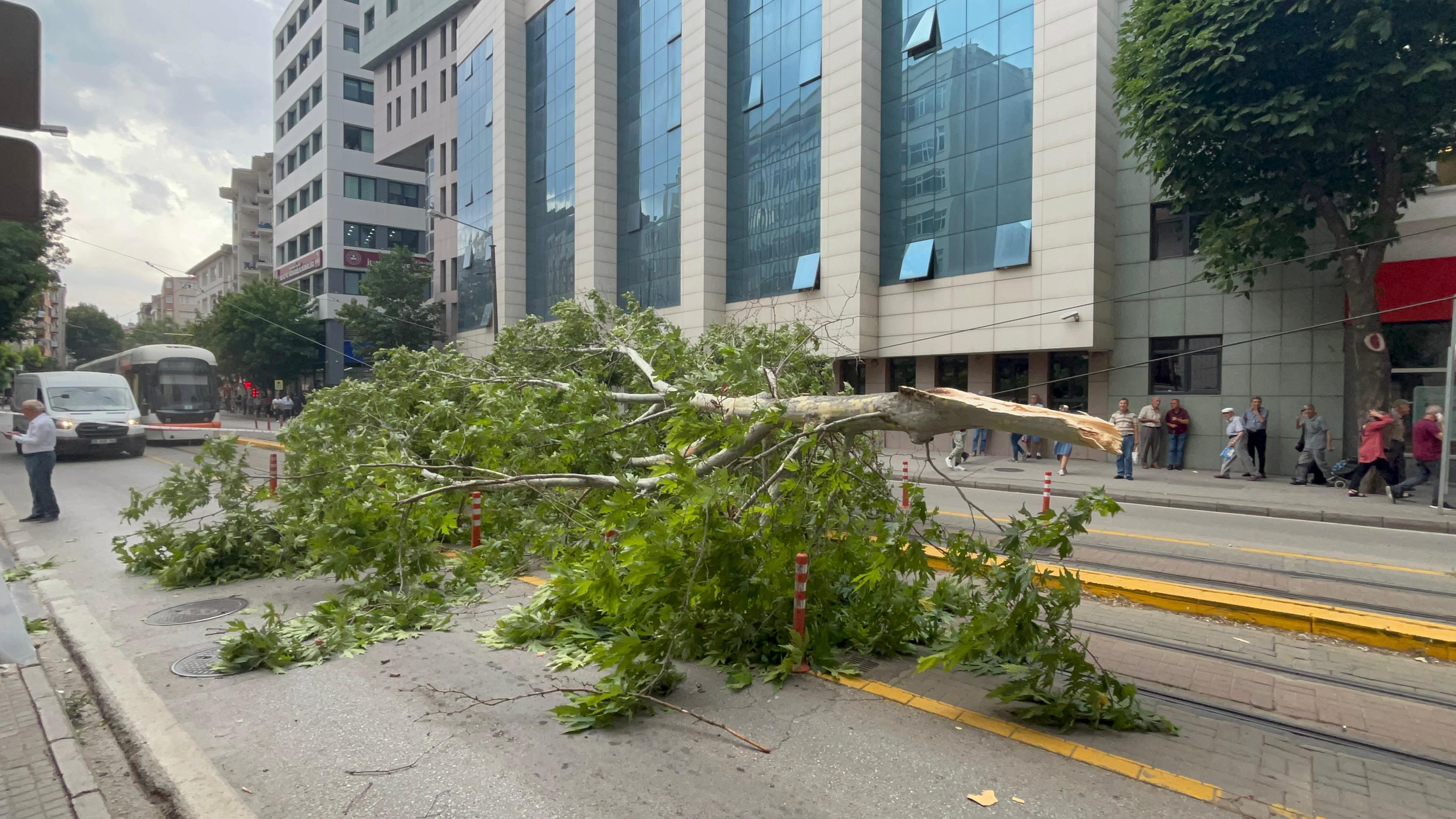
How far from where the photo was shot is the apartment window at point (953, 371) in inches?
827

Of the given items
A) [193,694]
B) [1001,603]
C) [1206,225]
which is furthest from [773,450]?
[1206,225]

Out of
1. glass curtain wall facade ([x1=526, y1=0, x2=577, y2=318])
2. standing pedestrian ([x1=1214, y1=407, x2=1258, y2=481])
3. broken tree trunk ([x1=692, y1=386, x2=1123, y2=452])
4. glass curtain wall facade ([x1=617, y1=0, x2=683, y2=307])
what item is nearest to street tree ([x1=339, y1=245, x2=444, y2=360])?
glass curtain wall facade ([x1=526, y1=0, x2=577, y2=318])

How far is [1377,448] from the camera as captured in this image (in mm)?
12344

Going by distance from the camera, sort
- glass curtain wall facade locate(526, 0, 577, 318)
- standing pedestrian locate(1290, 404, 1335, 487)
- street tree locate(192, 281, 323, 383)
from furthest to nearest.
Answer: street tree locate(192, 281, 323, 383)
glass curtain wall facade locate(526, 0, 577, 318)
standing pedestrian locate(1290, 404, 1335, 487)

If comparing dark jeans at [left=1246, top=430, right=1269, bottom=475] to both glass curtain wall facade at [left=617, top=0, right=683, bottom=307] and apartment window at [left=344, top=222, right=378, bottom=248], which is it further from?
apartment window at [left=344, top=222, right=378, bottom=248]

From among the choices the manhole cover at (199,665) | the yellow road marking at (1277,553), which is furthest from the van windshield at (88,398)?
the yellow road marking at (1277,553)

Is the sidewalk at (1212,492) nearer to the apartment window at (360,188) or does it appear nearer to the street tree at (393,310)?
the street tree at (393,310)

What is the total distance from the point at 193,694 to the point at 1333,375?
18.8 m

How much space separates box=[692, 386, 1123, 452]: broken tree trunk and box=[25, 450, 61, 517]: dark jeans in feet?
33.6

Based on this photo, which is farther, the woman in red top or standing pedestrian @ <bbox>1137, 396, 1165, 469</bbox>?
standing pedestrian @ <bbox>1137, 396, 1165, 469</bbox>

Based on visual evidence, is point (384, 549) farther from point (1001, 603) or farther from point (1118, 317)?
point (1118, 317)

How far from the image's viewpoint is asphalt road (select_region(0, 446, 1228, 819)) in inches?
135

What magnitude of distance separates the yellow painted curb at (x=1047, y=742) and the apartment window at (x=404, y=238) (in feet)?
178

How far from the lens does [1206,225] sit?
14.7 m
